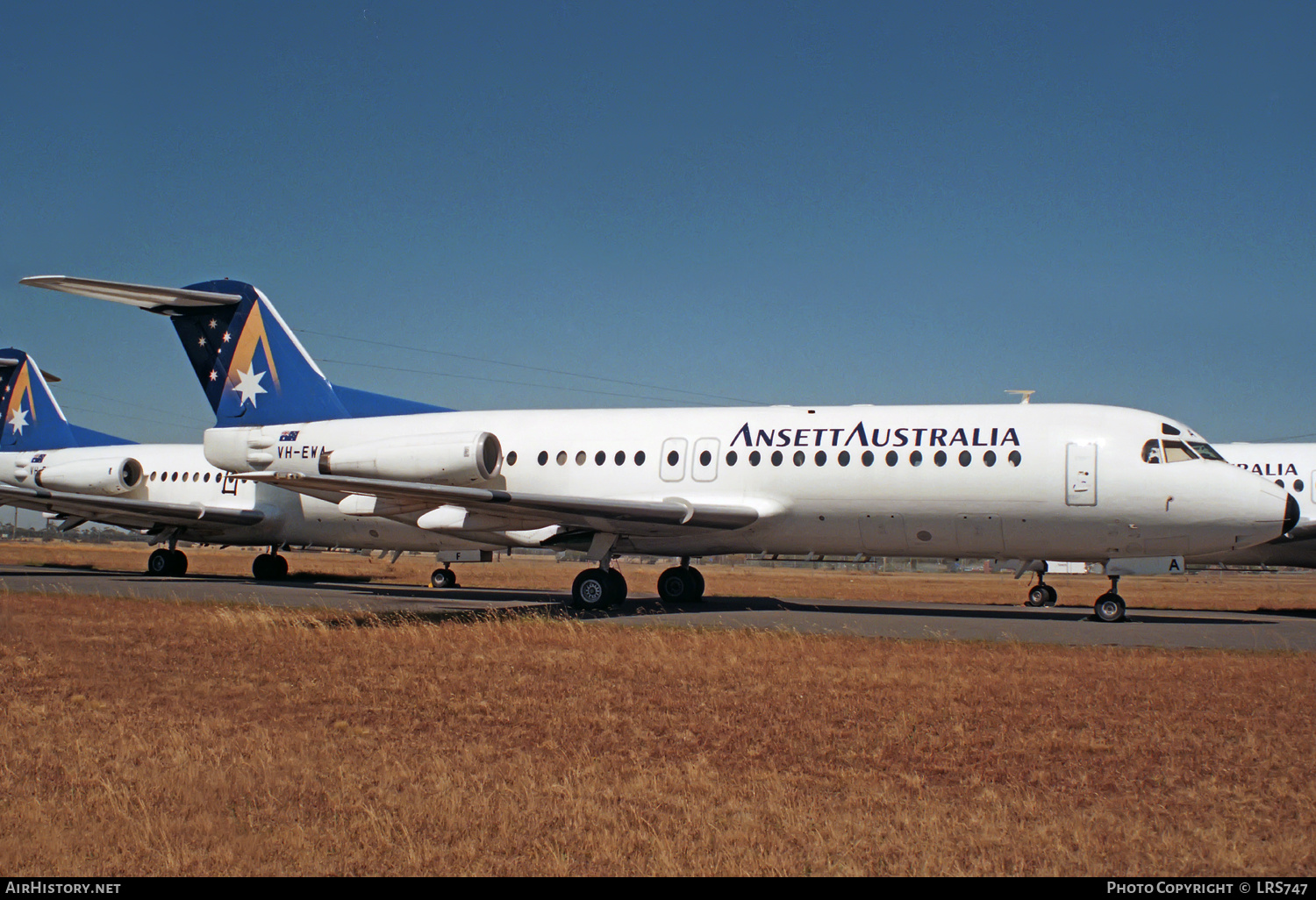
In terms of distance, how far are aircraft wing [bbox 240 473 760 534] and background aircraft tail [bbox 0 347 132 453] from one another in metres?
20.9

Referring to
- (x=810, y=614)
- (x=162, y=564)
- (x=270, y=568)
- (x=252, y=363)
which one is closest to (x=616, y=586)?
(x=810, y=614)

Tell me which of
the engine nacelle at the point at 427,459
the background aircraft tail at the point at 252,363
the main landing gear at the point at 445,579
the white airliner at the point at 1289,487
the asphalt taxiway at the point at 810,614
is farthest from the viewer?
the main landing gear at the point at 445,579

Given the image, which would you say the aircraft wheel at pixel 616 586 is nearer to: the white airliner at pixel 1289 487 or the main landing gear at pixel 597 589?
the main landing gear at pixel 597 589

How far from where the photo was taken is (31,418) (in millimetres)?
35562

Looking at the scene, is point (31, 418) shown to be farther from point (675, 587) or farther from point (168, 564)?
point (675, 587)

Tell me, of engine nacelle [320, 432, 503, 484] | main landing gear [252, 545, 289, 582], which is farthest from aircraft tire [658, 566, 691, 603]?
main landing gear [252, 545, 289, 582]

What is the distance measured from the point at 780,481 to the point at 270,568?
19.8 m

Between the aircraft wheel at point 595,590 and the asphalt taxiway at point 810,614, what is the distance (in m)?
0.32

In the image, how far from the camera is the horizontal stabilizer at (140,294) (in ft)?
71.5

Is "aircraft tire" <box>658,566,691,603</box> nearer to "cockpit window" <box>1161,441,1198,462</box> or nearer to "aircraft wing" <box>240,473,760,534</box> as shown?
"aircraft wing" <box>240,473,760,534</box>

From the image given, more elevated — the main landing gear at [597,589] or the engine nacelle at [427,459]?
the engine nacelle at [427,459]

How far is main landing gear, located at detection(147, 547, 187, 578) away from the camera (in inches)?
1261

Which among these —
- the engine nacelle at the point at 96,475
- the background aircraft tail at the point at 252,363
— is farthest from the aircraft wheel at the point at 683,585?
the engine nacelle at the point at 96,475
